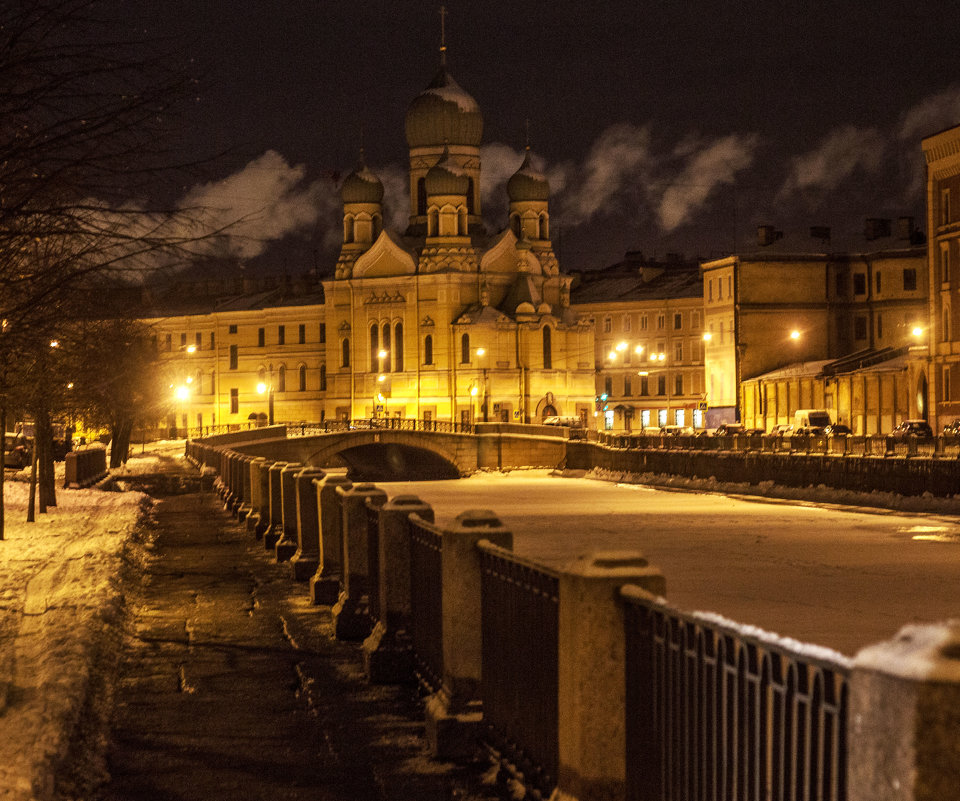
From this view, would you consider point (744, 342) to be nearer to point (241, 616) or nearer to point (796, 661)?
point (241, 616)

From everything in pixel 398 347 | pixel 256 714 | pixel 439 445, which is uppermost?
pixel 398 347

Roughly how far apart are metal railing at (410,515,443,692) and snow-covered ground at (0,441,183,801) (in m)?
2.52

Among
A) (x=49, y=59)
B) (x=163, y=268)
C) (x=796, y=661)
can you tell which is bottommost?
(x=796, y=661)

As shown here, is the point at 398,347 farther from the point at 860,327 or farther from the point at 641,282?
the point at 860,327

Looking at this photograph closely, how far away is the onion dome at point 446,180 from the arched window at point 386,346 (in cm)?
1046

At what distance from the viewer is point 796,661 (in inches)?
204

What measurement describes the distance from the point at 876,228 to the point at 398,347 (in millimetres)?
35016

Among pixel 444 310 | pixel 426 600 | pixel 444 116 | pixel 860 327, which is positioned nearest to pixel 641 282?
pixel 444 310

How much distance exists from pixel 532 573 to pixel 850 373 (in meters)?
72.9

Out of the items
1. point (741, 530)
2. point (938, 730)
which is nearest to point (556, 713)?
point (938, 730)

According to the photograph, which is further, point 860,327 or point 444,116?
point 444,116

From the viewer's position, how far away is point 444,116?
113062 mm

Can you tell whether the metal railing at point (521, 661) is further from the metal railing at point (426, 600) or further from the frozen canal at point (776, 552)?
the metal railing at point (426, 600)

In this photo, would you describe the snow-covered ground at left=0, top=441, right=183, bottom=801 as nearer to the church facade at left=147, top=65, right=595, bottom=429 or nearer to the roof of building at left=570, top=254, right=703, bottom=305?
the church facade at left=147, top=65, right=595, bottom=429
